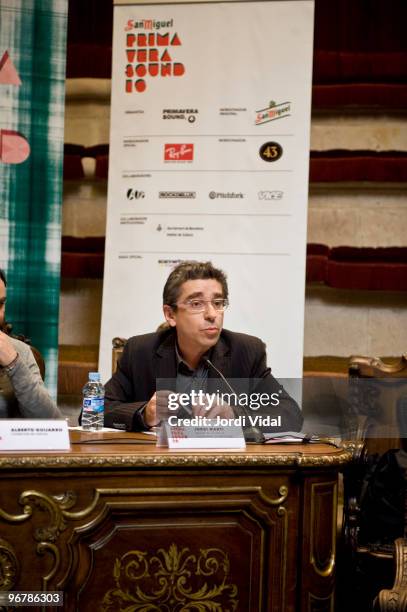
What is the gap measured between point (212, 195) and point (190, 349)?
1584 millimetres

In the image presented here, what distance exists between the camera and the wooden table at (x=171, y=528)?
204 centimetres

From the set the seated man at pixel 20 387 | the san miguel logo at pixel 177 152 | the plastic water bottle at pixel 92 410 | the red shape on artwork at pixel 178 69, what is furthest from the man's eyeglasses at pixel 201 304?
the red shape on artwork at pixel 178 69

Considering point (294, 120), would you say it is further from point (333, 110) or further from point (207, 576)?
point (207, 576)

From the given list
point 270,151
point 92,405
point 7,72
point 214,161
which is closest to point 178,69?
point 214,161

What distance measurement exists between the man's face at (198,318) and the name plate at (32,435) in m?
0.85

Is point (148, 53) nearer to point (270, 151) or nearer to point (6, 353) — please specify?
point (270, 151)

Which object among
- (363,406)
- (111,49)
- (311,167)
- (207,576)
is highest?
(111,49)

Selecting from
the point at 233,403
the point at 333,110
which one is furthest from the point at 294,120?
the point at 233,403

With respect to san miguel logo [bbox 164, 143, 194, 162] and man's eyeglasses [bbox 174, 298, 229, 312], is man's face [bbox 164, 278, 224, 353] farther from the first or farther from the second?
san miguel logo [bbox 164, 143, 194, 162]

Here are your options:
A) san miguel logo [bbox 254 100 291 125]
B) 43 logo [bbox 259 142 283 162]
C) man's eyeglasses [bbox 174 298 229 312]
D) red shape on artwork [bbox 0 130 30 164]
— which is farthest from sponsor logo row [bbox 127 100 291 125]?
man's eyeglasses [bbox 174 298 229 312]

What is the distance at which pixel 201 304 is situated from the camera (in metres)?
2.99

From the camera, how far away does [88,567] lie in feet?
6.78

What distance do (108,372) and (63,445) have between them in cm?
228

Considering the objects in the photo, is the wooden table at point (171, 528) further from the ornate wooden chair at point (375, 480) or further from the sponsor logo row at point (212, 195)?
the sponsor logo row at point (212, 195)
